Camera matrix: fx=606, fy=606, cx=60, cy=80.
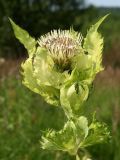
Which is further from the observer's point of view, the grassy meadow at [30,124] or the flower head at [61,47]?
the grassy meadow at [30,124]

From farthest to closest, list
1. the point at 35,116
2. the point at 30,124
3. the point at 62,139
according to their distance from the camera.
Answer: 1. the point at 35,116
2. the point at 30,124
3. the point at 62,139

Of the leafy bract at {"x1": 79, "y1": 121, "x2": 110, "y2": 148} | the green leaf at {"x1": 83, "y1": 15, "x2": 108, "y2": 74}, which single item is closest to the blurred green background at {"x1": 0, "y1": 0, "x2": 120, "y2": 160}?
the green leaf at {"x1": 83, "y1": 15, "x2": 108, "y2": 74}

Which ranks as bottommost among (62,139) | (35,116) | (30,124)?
(62,139)

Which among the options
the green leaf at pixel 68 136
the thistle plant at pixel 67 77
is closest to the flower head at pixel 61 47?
the thistle plant at pixel 67 77

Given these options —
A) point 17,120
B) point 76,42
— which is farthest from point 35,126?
point 76,42

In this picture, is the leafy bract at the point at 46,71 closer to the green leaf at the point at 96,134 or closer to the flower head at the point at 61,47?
the flower head at the point at 61,47

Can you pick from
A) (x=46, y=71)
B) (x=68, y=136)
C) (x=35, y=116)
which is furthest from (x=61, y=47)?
(x=35, y=116)

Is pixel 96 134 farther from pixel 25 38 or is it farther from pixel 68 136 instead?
pixel 25 38
